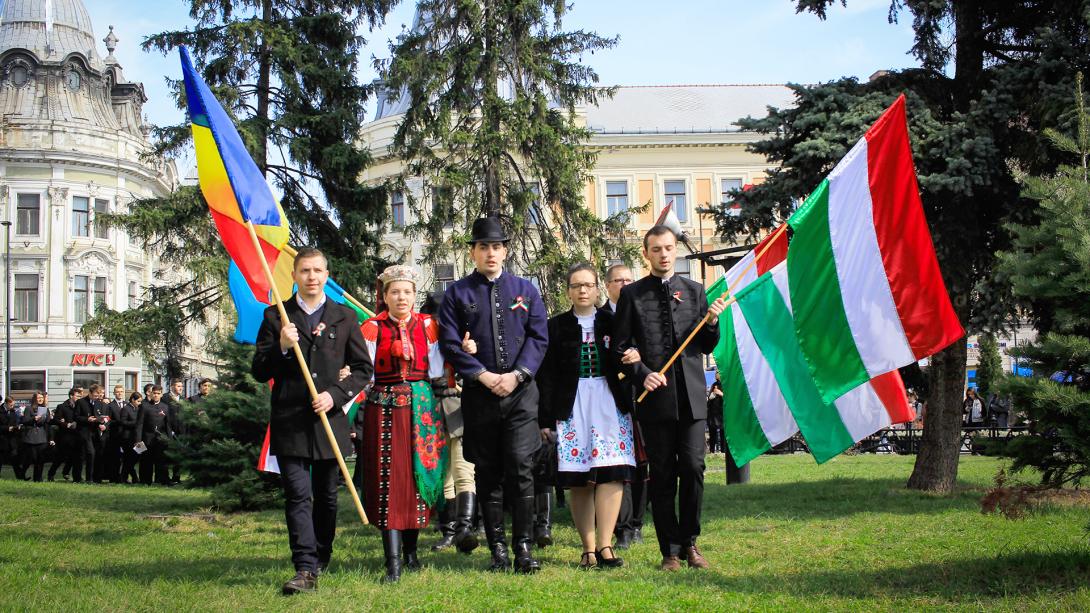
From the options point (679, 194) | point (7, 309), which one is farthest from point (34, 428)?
point (679, 194)

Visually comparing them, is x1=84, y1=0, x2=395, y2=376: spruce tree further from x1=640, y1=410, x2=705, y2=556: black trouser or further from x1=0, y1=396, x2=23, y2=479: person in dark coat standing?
x1=640, y1=410, x2=705, y2=556: black trouser

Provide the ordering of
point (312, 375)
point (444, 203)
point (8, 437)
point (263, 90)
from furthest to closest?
point (8, 437) < point (444, 203) < point (263, 90) < point (312, 375)

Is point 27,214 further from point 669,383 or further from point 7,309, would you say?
point 669,383

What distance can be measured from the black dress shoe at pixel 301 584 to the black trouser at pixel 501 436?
1305 mm

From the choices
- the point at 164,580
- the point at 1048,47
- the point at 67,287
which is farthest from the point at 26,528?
the point at 67,287

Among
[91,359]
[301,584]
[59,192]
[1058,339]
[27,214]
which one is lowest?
[301,584]

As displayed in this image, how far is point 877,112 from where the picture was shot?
10719mm

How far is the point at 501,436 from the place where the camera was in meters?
6.74

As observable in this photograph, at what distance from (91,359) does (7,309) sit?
489 centimetres

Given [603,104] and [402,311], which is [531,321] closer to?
[402,311]

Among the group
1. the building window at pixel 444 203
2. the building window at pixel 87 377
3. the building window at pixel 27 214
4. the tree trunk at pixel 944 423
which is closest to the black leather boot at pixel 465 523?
the tree trunk at pixel 944 423

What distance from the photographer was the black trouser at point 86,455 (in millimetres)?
20250

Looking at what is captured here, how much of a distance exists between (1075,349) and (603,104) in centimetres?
5025

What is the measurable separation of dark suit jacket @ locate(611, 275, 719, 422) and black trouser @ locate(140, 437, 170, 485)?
46.4 ft
